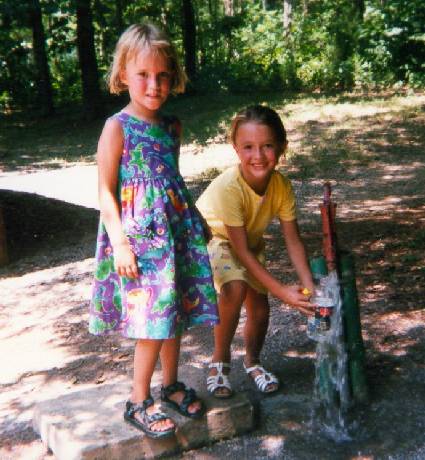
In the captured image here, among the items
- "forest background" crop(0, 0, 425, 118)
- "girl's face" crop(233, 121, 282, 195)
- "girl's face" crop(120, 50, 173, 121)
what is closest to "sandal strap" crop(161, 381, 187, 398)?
"girl's face" crop(233, 121, 282, 195)

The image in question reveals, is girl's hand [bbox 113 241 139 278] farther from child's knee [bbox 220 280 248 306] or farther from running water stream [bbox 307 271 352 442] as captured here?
running water stream [bbox 307 271 352 442]

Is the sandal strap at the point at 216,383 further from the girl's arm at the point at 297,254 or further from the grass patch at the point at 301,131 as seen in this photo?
the grass patch at the point at 301,131

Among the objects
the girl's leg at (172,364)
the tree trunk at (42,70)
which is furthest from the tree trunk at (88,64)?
the girl's leg at (172,364)

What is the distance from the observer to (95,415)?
273 cm

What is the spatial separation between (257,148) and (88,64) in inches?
518

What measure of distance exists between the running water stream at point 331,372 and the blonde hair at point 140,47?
43.5 inches

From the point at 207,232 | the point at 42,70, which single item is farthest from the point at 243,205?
the point at 42,70

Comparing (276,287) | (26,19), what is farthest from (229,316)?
(26,19)

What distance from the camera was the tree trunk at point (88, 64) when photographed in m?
14.1

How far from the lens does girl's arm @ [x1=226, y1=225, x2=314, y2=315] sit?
2631 mm

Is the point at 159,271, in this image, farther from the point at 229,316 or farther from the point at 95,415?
the point at 95,415

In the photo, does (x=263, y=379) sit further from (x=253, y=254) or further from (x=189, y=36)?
(x=189, y=36)

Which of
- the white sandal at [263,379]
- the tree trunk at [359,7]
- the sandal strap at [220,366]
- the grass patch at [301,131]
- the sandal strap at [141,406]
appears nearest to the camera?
the sandal strap at [141,406]

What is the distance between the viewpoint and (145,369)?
2539 mm
